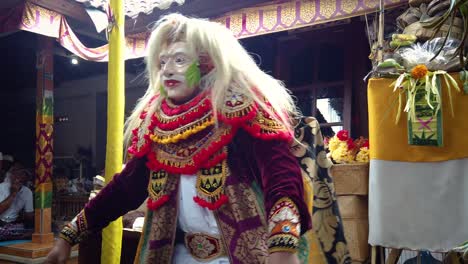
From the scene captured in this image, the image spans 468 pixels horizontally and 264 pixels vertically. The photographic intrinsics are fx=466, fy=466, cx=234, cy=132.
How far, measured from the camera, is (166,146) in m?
1.67

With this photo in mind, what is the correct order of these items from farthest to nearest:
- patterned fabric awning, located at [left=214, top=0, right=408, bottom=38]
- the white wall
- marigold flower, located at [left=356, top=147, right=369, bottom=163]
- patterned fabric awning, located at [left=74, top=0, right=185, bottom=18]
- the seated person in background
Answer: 1. the white wall
2. the seated person in background
3. patterned fabric awning, located at [left=74, top=0, right=185, bottom=18]
4. patterned fabric awning, located at [left=214, top=0, right=408, bottom=38]
5. marigold flower, located at [left=356, top=147, right=369, bottom=163]

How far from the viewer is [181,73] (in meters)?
1.66

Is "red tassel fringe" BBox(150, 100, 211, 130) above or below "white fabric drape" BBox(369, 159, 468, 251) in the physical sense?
above

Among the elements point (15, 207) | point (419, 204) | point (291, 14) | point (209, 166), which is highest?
point (291, 14)

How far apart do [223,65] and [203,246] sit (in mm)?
637

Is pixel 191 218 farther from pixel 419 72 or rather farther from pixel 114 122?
pixel 419 72

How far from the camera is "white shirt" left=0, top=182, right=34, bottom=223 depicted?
6703mm

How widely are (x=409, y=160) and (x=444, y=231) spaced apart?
1.69ft

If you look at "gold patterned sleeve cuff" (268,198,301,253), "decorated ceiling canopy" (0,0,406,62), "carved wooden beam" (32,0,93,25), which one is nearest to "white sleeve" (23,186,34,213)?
"decorated ceiling canopy" (0,0,406,62)

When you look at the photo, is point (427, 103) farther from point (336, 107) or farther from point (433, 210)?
point (336, 107)

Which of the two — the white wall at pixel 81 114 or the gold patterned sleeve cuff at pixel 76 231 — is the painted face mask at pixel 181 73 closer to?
the gold patterned sleeve cuff at pixel 76 231

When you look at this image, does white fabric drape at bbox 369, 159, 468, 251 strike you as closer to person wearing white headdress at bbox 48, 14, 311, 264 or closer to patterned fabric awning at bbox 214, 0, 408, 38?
patterned fabric awning at bbox 214, 0, 408, 38

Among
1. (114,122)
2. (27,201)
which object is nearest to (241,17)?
(114,122)

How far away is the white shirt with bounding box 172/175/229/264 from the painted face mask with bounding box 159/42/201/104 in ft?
0.99
